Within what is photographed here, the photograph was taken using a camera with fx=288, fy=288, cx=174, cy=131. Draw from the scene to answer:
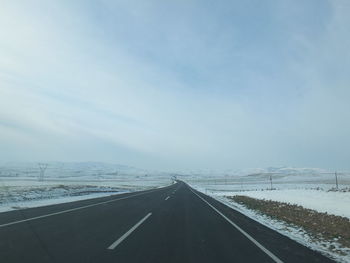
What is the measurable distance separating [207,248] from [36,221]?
21.2 feet

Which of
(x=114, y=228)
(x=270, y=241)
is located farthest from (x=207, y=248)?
(x=114, y=228)

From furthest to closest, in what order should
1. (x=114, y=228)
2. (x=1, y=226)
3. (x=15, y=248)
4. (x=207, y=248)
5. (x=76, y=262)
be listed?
(x=114, y=228) < (x=1, y=226) < (x=207, y=248) < (x=15, y=248) < (x=76, y=262)

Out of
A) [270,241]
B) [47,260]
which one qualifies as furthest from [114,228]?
[270,241]

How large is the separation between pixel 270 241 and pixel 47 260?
6.01 meters

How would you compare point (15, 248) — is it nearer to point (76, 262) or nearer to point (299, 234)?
point (76, 262)

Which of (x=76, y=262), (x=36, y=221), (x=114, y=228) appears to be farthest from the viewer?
(x=36, y=221)

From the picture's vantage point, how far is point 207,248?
728cm

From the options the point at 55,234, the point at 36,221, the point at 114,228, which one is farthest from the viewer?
the point at 36,221

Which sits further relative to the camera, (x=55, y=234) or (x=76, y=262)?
(x=55, y=234)

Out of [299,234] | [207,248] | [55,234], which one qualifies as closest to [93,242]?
[55,234]

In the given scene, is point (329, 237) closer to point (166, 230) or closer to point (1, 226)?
point (166, 230)

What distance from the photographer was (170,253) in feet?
21.6

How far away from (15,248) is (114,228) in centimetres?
369

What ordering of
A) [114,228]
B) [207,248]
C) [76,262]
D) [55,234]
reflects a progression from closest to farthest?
[76,262], [207,248], [55,234], [114,228]
